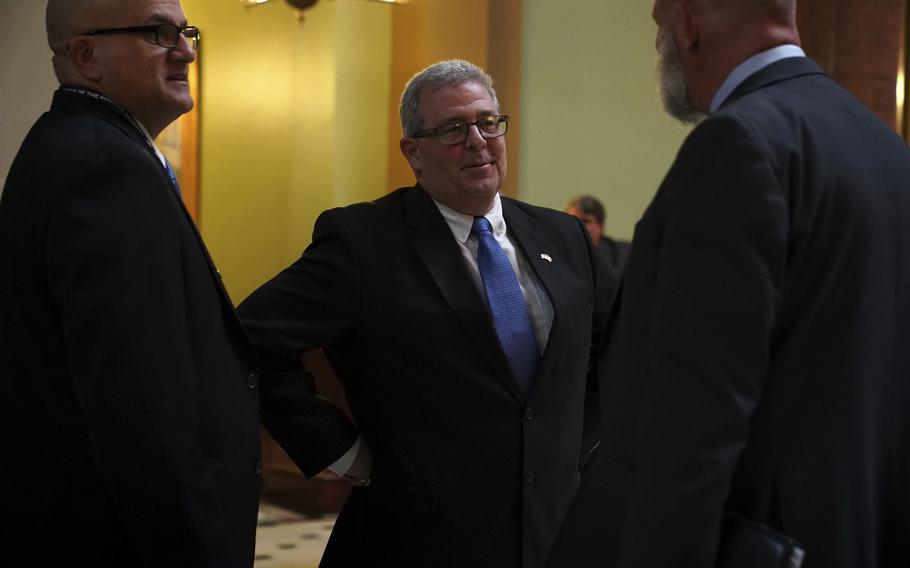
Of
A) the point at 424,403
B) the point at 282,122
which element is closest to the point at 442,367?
the point at 424,403

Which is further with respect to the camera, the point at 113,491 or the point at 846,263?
the point at 113,491

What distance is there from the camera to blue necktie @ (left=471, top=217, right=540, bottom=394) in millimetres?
2764

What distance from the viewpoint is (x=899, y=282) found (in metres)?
1.84

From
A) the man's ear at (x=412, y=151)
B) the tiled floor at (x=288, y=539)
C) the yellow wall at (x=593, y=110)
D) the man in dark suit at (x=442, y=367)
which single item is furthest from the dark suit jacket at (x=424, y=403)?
the yellow wall at (x=593, y=110)

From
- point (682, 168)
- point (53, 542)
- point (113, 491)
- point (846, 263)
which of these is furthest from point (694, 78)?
point (53, 542)

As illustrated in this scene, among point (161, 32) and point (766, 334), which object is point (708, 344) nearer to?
point (766, 334)

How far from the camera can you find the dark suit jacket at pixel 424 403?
8.83 feet

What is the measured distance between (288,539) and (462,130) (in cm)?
398

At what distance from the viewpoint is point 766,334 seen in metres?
1.69

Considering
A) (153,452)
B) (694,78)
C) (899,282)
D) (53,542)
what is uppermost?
(694,78)

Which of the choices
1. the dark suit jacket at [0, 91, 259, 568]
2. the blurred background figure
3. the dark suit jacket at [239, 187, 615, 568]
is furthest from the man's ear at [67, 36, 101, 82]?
the blurred background figure

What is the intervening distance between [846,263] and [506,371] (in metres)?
1.06

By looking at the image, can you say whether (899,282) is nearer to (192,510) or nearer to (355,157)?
(192,510)

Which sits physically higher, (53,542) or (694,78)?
(694,78)
